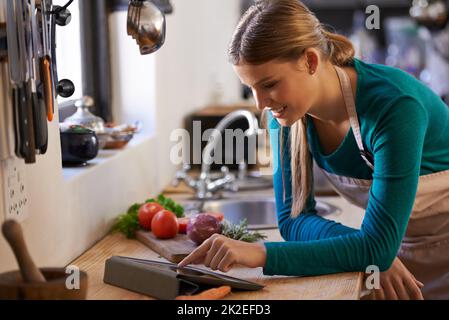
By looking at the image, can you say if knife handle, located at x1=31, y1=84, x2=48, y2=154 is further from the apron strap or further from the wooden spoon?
the apron strap

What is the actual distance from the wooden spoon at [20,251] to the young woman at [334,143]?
0.37m

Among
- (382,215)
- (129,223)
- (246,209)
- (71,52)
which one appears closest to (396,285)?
(382,215)

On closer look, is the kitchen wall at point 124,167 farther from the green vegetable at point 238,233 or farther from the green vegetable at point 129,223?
the green vegetable at point 238,233

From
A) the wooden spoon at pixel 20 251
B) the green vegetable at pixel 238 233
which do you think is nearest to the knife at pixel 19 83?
the wooden spoon at pixel 20 251

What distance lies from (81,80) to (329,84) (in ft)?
3.23

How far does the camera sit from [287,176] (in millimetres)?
1802

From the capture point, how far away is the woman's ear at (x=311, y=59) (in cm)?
153

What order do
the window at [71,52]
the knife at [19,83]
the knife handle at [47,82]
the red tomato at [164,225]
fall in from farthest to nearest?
the window at [71,52]
the red tomato at [164,225]
the knife handle at [47,82]
the knife at [19,83]

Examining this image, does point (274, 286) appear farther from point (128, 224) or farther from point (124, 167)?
point (124, 167)

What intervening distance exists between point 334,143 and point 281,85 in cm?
30

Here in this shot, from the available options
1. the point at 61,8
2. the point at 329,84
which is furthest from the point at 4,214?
the point at 329,84

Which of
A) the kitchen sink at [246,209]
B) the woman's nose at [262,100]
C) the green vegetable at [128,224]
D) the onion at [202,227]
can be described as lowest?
the kitchen sink at [246,209]

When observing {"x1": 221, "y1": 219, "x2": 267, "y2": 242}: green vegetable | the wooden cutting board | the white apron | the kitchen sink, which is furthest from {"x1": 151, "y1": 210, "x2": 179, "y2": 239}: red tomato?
the kitchen sink

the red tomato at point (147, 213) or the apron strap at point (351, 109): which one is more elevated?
the apron strap at point (351, 109)
